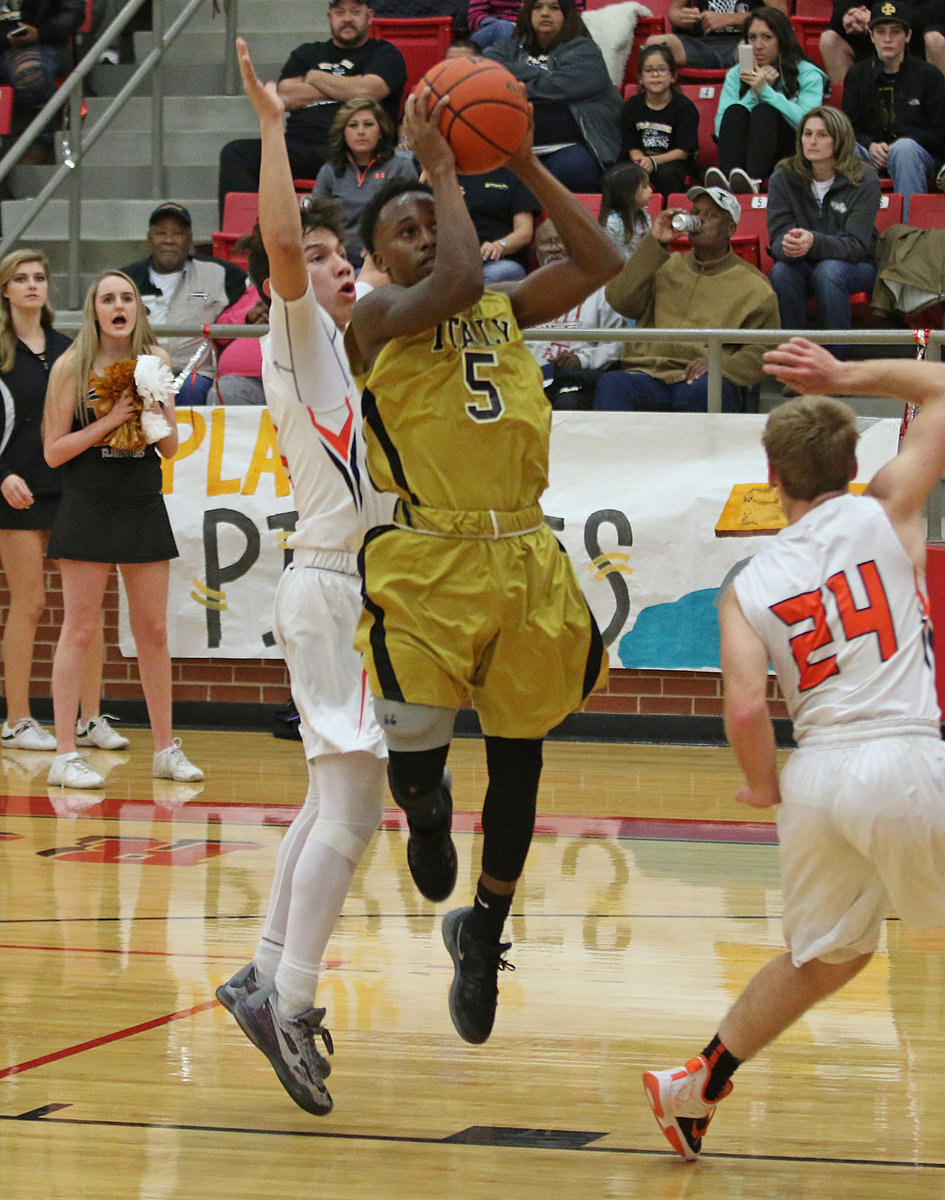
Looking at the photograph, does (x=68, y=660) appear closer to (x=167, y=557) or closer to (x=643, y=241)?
(x=167, y=557)

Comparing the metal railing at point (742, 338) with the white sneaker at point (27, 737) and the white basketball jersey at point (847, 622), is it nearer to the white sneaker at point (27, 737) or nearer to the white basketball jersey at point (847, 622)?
the white sneaker at point (27, 737)

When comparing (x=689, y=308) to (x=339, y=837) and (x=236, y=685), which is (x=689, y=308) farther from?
(x=339, y=837)

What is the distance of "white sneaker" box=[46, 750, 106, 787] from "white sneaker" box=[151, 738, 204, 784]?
0.85 feet

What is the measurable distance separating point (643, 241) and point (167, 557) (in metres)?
3.08

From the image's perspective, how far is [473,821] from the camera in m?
6.22

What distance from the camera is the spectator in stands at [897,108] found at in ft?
31.0

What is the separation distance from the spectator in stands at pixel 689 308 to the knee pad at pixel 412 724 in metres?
4.94

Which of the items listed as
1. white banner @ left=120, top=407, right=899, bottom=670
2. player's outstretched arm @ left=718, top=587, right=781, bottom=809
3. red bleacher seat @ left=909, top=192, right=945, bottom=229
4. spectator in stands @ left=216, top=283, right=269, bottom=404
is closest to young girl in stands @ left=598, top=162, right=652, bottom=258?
white banner @ left=120, top=407, right=899, bottom=670

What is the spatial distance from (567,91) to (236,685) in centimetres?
420

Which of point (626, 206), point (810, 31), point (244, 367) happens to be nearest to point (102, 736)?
point (244, 367)

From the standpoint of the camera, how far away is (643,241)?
823 cm

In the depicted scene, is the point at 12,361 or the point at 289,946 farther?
the point at 12,361

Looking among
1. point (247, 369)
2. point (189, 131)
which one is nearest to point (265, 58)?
point (189, 131)

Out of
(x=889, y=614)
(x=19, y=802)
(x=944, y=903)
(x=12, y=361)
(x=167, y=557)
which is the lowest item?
(x=19, y=802)
